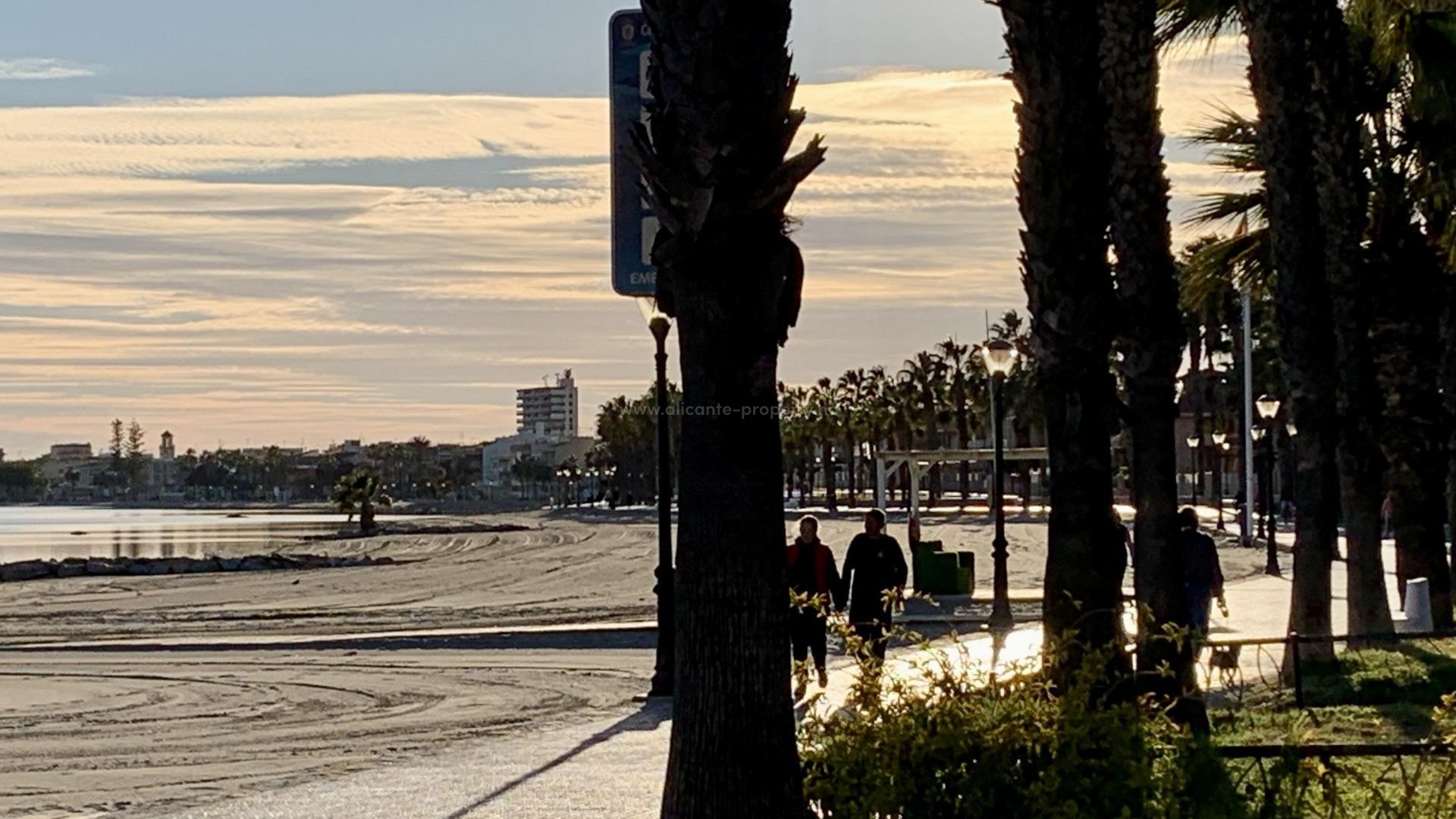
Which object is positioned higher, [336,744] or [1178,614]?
[1178,614]

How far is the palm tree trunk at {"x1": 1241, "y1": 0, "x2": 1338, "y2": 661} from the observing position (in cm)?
1702

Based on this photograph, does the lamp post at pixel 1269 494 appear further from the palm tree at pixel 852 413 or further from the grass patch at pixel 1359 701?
the palm tree at pixel 852 413

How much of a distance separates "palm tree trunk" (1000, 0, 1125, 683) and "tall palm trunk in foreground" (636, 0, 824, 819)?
4.42 meters

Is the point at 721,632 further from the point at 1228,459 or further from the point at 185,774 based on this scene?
the point at 1228,459

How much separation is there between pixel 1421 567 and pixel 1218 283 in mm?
4135

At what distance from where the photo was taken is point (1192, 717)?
11.4 m

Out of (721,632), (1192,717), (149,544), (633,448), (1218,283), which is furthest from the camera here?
(633,448)

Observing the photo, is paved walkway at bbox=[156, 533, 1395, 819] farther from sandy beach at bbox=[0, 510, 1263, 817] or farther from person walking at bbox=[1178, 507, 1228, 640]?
person walking at bbox=[1178, 507, 1228, 640]

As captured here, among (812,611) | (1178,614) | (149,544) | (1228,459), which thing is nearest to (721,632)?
(1178,614)

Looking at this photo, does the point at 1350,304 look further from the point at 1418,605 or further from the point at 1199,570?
the point at 1418,605

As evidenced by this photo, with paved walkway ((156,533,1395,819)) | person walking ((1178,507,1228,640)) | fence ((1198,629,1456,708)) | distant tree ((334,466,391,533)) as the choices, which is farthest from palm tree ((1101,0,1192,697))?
distant tree ((334,466,391,533))

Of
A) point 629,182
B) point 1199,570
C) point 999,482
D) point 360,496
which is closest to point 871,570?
point 1199,570

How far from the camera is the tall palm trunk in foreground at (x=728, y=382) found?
7.38 metres

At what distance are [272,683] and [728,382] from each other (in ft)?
49.1
